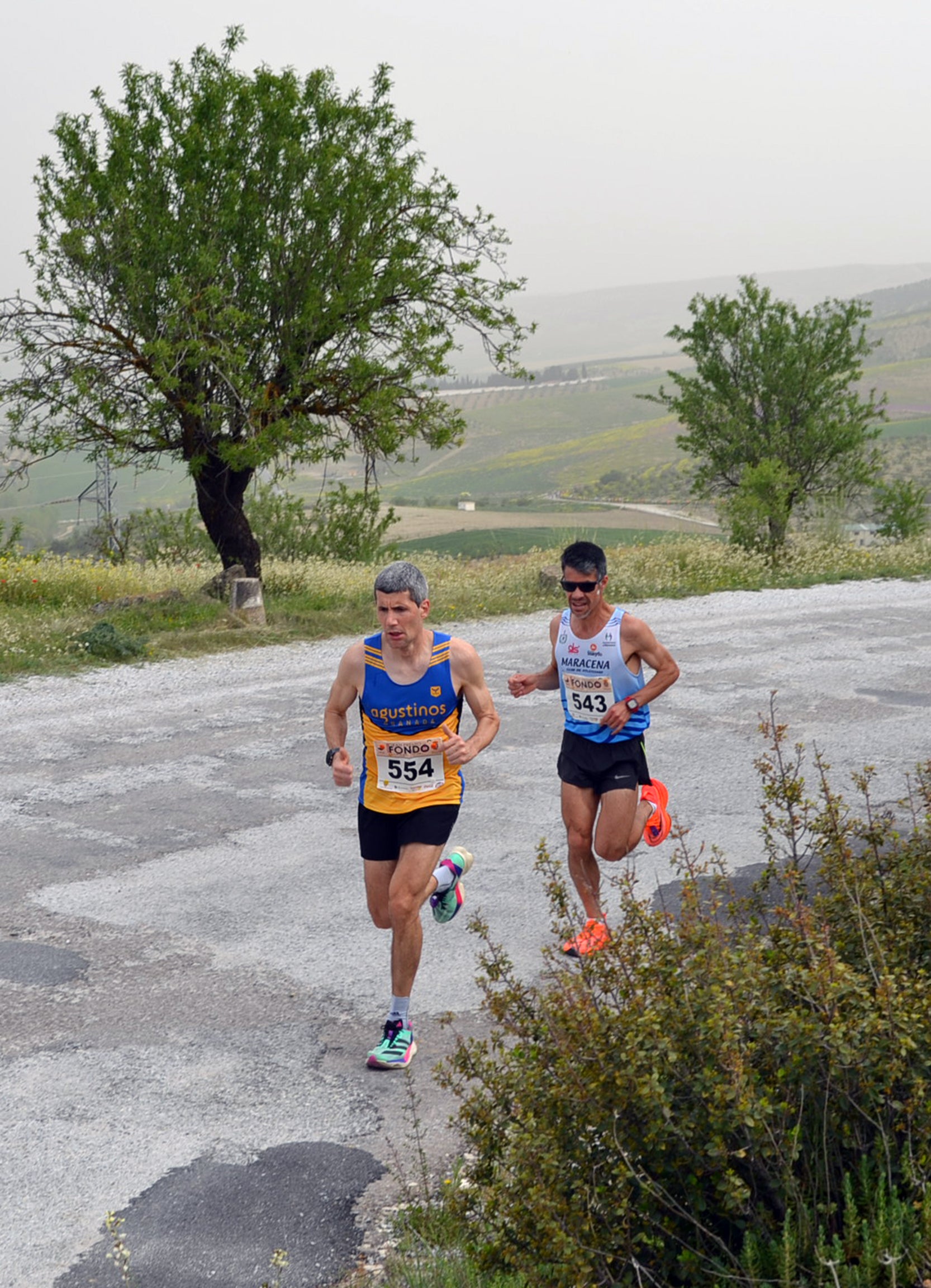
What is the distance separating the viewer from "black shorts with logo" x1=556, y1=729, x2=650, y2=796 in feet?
20.9

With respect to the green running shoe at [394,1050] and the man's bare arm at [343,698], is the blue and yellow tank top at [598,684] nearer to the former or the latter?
the man's bare arm at [343,698]

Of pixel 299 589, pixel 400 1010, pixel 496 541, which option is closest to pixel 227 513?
pixel 299 589

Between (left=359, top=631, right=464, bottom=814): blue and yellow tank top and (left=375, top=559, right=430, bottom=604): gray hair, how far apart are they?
0.93ft

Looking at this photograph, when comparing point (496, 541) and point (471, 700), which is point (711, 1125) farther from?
point (496, 541)

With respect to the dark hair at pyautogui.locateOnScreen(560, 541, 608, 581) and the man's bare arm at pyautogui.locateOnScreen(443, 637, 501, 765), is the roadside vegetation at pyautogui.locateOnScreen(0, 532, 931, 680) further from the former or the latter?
the man's bare arm at pyautogui.locateOnScreen(443, 637, 501, 765)

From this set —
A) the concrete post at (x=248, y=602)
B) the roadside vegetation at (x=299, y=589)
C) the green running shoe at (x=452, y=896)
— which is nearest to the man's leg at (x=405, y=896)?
the green running shoe at (x=452, y=896)

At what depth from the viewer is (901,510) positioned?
27.0m

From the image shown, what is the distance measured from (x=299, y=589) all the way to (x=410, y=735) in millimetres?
13278

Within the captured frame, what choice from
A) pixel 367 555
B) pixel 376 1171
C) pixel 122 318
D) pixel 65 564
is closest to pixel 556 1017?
pixel 376 1171

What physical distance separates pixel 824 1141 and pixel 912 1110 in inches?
8.2

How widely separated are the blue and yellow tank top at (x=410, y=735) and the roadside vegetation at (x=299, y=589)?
8254 mm

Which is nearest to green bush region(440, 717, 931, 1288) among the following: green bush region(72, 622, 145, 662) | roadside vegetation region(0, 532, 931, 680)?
roadside vegetation region(0, 532, 931, 680)

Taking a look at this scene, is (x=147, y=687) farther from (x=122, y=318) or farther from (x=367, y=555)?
(x=367, y=555)

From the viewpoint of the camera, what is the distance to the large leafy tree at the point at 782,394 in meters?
25.8
